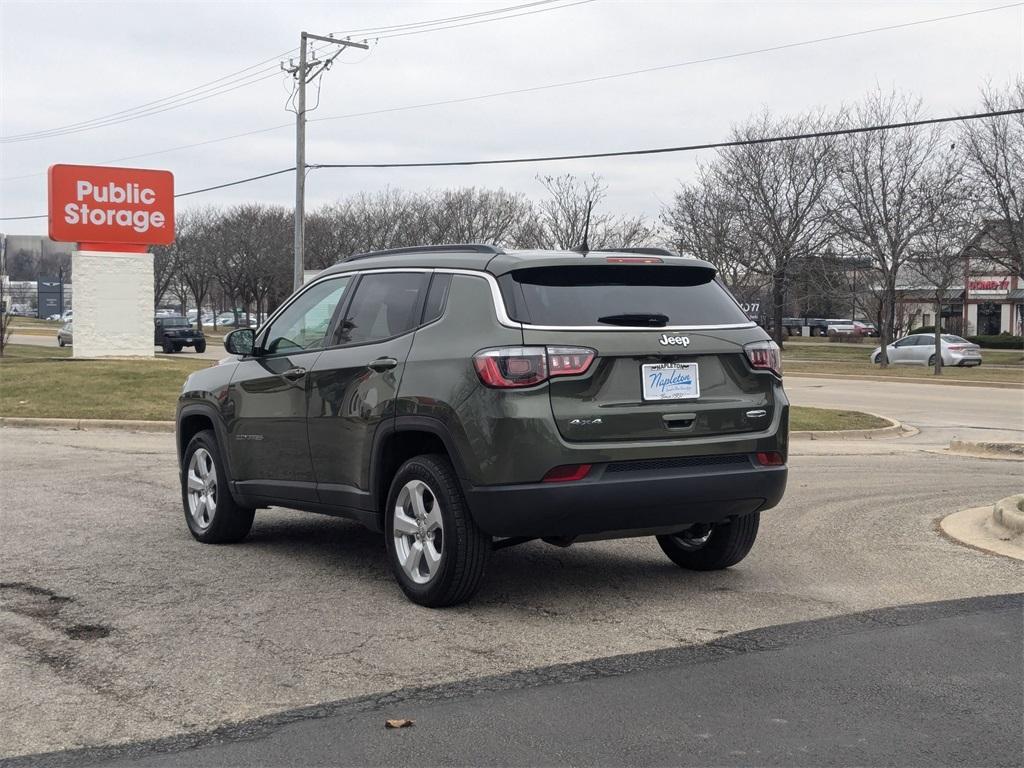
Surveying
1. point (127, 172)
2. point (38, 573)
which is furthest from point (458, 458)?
point (127, 172)

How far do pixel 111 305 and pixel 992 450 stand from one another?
24.5 m

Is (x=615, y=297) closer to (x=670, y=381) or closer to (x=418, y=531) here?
(x=670, y=381)

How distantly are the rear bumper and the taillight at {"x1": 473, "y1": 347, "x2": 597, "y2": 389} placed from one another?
50cm

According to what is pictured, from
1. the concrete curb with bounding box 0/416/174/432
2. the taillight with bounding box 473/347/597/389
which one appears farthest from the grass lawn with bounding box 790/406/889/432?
the taillight with bounding box 473/347/597/389

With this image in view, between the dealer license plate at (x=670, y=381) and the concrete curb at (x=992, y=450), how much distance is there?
10.0 meters

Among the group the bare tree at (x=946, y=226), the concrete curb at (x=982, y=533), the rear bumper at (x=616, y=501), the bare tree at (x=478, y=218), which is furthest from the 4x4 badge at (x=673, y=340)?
the bare tree at (x=478, y=218)

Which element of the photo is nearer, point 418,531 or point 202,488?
point 418,531

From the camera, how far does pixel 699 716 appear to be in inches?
A: 178

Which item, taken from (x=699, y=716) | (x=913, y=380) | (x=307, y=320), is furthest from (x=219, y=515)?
(x=913, y=380)

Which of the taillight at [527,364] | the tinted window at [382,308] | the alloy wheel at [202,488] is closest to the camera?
the taillight at [527,364]

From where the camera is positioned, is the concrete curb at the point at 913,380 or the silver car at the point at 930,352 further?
the silver car at the point at 930,352

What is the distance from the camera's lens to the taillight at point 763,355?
20.9 feet

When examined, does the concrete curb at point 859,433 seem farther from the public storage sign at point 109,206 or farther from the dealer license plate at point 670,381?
the public storage sign at point 109,206

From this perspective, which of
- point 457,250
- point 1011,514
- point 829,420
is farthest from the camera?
point 829,420
